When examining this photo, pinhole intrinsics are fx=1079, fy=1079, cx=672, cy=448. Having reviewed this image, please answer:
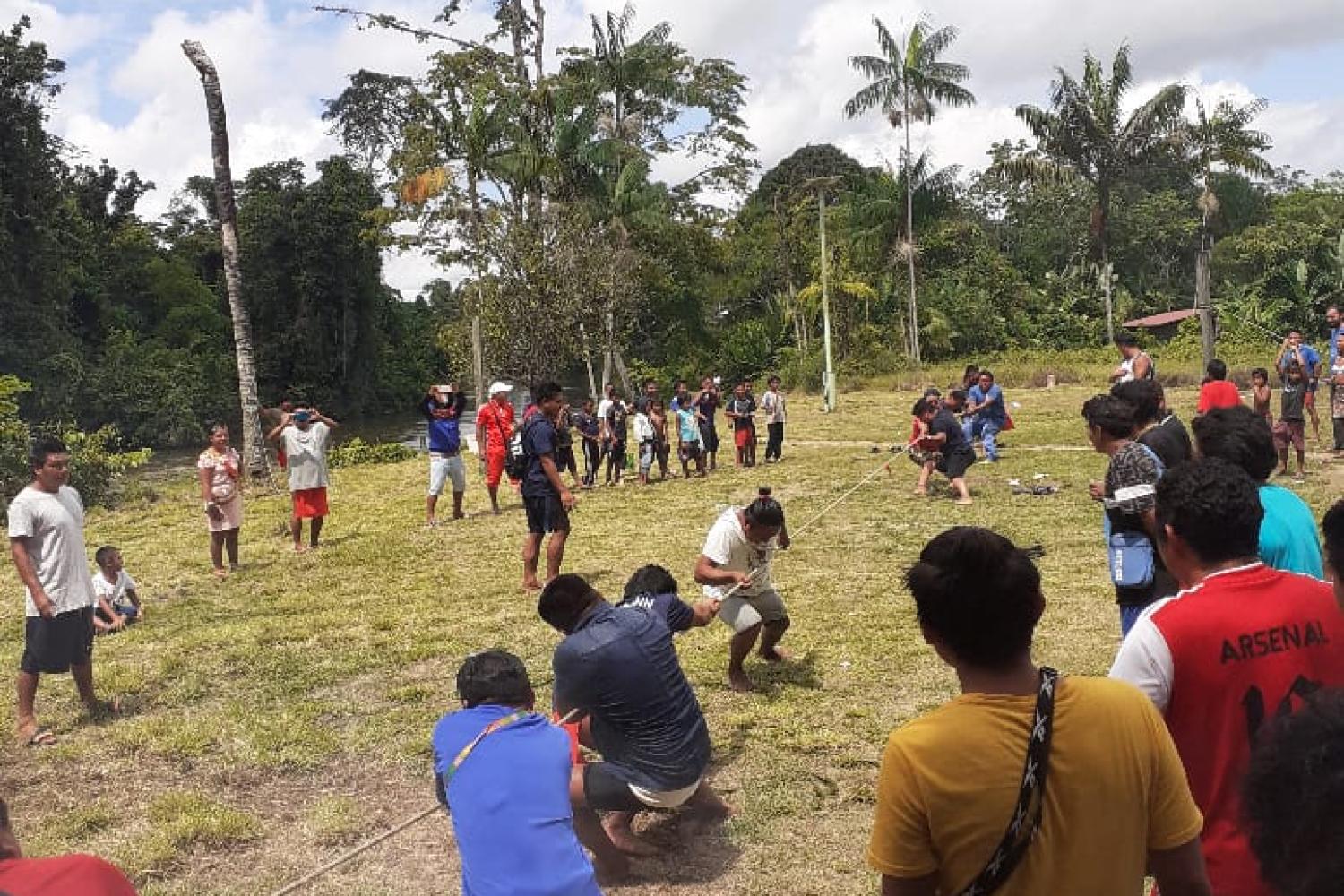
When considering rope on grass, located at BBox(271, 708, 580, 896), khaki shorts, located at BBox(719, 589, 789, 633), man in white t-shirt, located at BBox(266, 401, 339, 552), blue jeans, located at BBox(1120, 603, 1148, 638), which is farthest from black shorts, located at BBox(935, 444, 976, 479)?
rope on grass, located at BBox(271, 708, 580, 896)

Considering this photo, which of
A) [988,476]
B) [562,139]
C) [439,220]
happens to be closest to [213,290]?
[439,220]

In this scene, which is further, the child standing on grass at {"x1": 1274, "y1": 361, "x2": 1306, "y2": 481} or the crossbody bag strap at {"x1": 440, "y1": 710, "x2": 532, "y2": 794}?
the child standing on grass at {"x1": 1274, "y1": 361, "x2": 1306, "y2": 481}

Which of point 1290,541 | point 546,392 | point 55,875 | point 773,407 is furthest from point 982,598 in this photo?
point 773,407

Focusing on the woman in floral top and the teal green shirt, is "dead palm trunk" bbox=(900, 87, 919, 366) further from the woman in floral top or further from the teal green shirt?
the teal green shirt

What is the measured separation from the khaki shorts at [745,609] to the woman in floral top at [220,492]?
5847 mm

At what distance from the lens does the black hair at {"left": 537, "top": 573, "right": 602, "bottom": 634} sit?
4340 mm

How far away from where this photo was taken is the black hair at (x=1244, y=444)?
3.65 meters

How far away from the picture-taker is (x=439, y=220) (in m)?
27.8

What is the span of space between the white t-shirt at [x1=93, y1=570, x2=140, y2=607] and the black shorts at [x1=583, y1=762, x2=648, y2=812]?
5.90 meters

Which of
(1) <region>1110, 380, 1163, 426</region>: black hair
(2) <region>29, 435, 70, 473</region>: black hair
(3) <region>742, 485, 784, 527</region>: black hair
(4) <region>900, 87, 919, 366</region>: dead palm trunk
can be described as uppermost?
(4) <region>900, 87, 919, 366</region>: dead palm trunk

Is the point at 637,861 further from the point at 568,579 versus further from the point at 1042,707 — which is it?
the point at 1042,707

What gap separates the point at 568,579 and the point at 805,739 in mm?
1850

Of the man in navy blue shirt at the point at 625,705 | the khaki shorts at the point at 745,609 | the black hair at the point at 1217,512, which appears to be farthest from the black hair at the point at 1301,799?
the khaki shorts at the point at 745,609

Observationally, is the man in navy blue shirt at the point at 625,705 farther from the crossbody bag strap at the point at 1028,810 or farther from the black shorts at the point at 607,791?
the crossbody bag strap at the point at 1028,810
